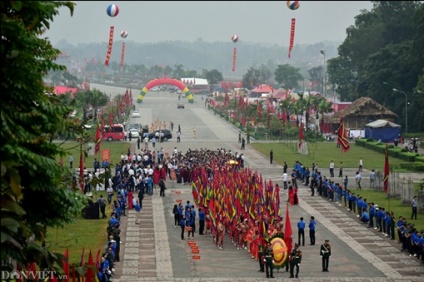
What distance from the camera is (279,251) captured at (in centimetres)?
3362

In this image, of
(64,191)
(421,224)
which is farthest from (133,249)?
(64,191)

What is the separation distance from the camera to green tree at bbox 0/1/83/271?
15.3 m

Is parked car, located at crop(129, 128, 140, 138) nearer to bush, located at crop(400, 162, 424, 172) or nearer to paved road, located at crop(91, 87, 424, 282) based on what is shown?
bush, located at crop(400, 162, 424, 172)

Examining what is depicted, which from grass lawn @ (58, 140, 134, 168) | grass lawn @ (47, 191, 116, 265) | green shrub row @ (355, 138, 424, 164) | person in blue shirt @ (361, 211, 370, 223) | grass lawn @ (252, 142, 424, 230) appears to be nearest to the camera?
grass lawn @ (47, 191, 116, 265)

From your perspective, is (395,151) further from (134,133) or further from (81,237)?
(81,237)

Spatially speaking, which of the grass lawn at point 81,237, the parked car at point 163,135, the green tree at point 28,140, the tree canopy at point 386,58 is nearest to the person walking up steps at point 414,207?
the grass lawn at point 81,237

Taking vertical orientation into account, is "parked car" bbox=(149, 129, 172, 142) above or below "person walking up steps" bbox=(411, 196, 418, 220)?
above

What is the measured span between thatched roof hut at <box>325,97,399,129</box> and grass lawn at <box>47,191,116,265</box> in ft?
182

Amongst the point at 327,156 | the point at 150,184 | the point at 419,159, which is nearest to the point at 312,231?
the point at 150,184

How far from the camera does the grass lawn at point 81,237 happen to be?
3694 centimetres

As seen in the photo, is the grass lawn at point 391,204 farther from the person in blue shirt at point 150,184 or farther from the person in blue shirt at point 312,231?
the person in blue shirt at point 150,184

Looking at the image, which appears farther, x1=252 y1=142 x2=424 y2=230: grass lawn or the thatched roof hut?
the thatched roof hut

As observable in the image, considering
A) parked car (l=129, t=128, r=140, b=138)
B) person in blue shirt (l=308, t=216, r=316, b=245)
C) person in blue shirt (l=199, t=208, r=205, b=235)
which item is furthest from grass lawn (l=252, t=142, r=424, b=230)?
person in blue shirt (l=308, t=216, r=316, b=245)

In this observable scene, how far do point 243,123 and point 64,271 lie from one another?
85763 mm
